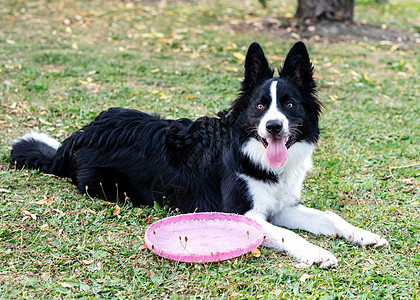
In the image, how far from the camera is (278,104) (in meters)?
4.12

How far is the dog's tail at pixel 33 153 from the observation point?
516 centimetres

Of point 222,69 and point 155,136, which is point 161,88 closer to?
point 222,69

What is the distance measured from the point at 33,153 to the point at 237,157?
2358 mm

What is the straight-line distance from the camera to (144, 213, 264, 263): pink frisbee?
3623 millimetres

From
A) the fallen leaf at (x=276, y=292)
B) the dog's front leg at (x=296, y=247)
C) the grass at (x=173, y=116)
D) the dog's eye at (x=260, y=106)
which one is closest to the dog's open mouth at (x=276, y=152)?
the dog's eye at (x=260, y=106)

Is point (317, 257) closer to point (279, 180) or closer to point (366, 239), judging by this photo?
point (366, 239)

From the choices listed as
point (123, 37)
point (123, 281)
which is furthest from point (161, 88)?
point (123, 281)

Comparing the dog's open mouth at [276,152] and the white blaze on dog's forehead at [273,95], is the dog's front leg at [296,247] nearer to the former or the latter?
the dog's open mouth at [276,152]

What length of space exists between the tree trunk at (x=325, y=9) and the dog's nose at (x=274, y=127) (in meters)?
8.91

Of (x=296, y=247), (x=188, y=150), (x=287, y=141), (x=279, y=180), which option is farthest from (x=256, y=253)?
(x=188, y=150)

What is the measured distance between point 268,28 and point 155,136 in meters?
8.61

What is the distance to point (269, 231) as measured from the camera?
3.94 metres

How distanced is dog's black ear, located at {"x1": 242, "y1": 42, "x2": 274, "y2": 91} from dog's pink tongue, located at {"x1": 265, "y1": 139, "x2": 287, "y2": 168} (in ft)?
2.02

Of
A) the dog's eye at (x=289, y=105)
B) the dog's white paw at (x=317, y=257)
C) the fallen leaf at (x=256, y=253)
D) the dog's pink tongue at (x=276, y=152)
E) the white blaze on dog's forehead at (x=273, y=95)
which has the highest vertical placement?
the white blaze on dog's forehead at (x=273, y=95)
